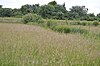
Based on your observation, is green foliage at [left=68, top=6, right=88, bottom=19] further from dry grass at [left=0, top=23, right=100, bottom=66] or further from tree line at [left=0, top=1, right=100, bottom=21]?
dry grass at [left=0, top=23, right=100, bottom=66]

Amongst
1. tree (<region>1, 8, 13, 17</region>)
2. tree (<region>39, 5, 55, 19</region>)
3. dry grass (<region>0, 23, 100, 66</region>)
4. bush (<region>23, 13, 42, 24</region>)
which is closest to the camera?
dry grass (<region>0, 23, 100, 66</region>)

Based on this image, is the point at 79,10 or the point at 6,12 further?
the point at 79,10

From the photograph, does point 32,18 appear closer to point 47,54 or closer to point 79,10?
point 79,10

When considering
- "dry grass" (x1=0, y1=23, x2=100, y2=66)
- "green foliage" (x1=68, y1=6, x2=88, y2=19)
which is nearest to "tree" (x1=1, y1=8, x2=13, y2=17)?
"green foliage" (x1=68, y1=6, x2=88, y2=19)

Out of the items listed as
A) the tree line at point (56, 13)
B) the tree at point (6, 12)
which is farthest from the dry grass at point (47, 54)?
the tree at point (6, 12)

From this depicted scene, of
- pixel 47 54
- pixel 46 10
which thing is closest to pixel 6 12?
pixel 46 10

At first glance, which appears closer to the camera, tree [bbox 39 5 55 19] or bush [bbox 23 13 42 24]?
bush [bbox 23 13 42 24]

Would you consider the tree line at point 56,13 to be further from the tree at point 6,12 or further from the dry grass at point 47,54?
the dry grass at point 47,54

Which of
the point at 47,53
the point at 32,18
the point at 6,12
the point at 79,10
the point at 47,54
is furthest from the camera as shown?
the point at 79,10

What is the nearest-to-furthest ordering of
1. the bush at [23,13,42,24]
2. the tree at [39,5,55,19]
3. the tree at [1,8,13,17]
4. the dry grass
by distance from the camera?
the dry grass
the bush at [23,13,42,24]
the tree at [39,5,55,19]
the tree at [1,8,13,17]

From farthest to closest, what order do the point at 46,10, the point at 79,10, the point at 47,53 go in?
the point at 79,10, the point at 46,10, the point at 47,53

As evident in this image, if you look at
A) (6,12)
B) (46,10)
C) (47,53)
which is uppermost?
(47,53)

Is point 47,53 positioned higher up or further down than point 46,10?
higher up

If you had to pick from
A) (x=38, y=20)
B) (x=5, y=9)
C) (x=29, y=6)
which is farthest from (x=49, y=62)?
(x=29, y=6)
